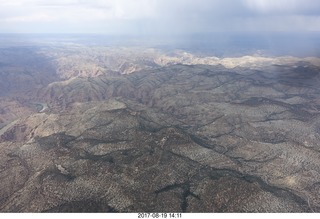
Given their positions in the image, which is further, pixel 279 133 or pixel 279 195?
pixel 279 133

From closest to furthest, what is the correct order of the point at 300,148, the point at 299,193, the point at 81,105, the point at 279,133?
1. the point at 299,193
2. the point at 300,148
3. the point at 279,133
4. the point at 81,105

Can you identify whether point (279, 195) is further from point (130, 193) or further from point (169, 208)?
point (130, 193)

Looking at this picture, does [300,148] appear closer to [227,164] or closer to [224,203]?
[227,164]

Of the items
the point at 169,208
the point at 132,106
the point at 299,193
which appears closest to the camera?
the point at 169,208

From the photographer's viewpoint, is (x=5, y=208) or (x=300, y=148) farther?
(x=300, y=148)

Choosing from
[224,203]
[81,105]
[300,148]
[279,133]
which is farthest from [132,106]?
[224,203]

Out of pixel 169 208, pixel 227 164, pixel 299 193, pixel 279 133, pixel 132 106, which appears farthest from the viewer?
pixel 132 106

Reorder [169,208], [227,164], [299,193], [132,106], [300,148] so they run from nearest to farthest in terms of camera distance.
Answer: [169,208] → [299,193] → [227,164] → [300,148] → [132,106]

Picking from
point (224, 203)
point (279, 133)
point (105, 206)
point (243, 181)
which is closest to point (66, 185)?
point (105, 206)
